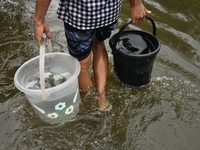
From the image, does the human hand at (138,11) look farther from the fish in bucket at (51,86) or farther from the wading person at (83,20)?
the fish in bucket at (51,86)

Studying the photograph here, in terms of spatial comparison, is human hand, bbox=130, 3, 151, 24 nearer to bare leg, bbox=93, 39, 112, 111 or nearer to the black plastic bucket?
the black plastic bucket

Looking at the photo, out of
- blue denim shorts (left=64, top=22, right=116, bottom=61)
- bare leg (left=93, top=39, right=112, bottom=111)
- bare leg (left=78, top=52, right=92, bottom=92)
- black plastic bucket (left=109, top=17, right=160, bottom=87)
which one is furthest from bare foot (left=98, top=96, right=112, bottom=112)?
blue denim shorts (left=64, top=22, right=116, bottom=61)

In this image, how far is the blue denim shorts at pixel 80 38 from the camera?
70.3 inches

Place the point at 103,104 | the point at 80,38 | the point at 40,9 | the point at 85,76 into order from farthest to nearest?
the point at 103,104
the point at 85,76
the point at 80,38
the point at 40,9

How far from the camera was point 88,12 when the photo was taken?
167 centimetres

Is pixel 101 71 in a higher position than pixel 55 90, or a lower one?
lower

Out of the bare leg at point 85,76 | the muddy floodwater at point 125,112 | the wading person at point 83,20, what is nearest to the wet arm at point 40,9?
the wading person at point 83,20

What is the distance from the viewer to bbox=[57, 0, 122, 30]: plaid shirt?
164 centimetres

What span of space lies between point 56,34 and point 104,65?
1122 mm

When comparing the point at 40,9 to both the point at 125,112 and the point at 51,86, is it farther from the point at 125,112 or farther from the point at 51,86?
the point at 125,112


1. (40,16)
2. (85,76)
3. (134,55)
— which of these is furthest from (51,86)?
(134,55)

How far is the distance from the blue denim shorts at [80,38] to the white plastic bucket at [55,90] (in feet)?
0.22

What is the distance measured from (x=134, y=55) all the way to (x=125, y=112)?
48 cm

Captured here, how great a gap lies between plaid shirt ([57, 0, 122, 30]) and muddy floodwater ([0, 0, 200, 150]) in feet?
2.35
